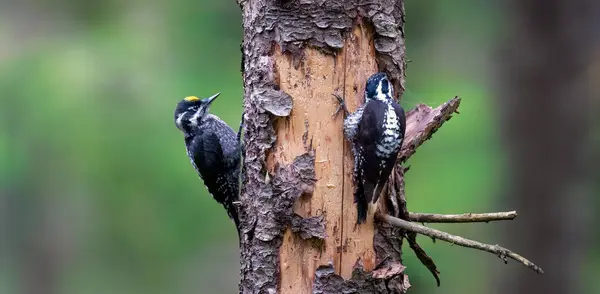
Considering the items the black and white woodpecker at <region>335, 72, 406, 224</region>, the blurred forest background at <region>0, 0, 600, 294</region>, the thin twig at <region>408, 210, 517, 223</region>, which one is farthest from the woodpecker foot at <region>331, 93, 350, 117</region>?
the blurred forest background at <region>0, 0, 600, 294</region>

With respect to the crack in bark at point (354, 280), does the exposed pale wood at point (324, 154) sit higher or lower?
higher

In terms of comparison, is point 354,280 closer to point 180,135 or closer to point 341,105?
point 341,105

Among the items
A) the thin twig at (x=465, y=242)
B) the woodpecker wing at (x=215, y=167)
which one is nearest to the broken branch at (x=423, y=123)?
the thin twig at (x=465, y=242)

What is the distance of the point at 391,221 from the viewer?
2229 mm

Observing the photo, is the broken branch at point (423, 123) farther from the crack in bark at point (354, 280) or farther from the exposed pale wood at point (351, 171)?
the crack in bark at point (354, 280)

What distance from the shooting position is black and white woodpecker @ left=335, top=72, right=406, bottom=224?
221cm

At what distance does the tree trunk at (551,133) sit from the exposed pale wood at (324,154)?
1.97 m

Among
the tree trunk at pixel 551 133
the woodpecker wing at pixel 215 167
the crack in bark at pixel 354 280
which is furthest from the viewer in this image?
the tree trunk at pixel 551 133

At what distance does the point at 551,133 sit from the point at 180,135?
2511 mm

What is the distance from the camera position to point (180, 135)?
16.8ft

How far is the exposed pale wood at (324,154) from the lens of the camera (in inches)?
86.7

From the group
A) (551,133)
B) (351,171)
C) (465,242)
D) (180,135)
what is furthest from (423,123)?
(180,135)

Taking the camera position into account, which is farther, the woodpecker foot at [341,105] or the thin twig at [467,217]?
the woodpecker foot at [341,105]

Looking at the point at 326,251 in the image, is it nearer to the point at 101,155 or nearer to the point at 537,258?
the point at 537,258
